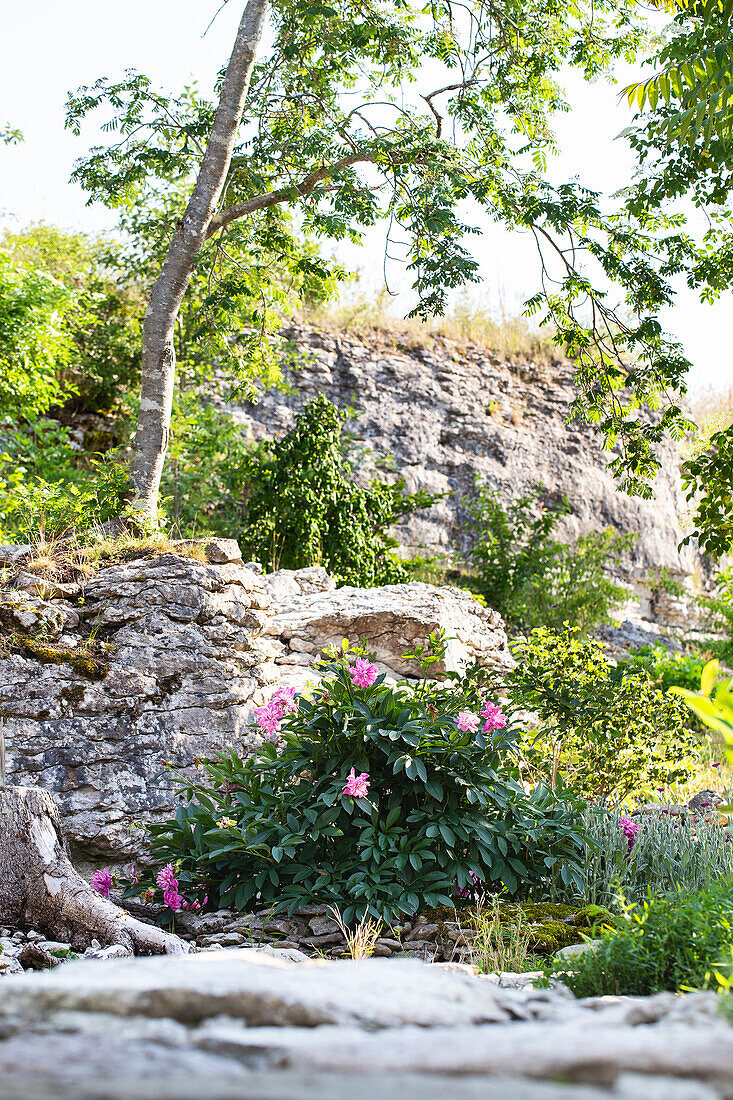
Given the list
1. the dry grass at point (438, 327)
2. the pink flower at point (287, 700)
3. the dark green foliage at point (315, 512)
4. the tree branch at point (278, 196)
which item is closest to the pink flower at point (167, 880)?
the pink flower at point (287, 700)

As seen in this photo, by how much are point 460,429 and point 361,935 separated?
10813mm

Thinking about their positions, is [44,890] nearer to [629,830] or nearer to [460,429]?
[629,830]

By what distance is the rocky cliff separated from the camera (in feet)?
39.1

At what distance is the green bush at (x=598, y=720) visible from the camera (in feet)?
16.4

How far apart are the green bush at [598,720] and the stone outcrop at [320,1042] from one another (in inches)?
148

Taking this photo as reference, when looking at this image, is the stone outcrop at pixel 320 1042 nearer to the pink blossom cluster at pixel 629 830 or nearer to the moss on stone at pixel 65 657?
the pink blossom cluster at pixel 629 830

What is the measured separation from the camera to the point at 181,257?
7035mm

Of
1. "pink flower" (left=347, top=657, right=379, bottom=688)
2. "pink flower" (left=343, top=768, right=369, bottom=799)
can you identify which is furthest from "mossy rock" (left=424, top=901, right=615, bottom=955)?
"pink flower" (left=347, top=657, right=379, bottom=688)

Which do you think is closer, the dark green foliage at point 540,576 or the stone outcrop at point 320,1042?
the stone outcrop at point 320,1042

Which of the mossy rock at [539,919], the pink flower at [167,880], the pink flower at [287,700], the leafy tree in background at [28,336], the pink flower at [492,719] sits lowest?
the mossy rock at [539,919]

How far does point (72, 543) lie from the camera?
5.37m

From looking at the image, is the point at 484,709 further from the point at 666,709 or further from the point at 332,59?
the point at 332,59

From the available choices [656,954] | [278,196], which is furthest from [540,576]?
[656,954]

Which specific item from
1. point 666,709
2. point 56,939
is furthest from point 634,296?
point 56,939
